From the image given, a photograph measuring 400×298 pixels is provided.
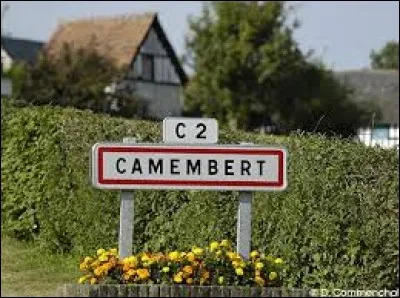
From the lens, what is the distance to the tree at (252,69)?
1821 inches

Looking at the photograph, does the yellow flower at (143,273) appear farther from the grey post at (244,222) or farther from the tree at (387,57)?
the tree at (387,57)

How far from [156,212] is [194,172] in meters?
3.60

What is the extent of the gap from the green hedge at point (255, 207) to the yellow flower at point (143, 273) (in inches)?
77.8

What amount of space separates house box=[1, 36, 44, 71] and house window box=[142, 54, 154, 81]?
246 inches

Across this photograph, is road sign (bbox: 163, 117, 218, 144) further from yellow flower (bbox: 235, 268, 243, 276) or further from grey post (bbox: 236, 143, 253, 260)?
yellow flower (bbox: 235, 268, 243, 276)

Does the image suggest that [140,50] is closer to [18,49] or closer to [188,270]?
[18,49]

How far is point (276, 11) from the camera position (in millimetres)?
47250

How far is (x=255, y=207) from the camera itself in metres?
8.42

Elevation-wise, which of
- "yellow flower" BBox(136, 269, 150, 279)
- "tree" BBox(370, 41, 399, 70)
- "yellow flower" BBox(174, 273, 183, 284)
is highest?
"tree" BBox(370, 41, 399, 70)

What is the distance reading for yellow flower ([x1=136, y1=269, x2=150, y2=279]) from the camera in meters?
5.99

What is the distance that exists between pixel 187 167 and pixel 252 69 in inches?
1601

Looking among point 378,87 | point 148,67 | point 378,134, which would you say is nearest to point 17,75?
point 148,67

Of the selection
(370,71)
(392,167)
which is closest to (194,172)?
(392,167)

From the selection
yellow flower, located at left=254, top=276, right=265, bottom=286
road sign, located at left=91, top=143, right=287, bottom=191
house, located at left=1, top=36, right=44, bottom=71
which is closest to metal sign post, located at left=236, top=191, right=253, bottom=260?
road sign, located at left=91, top=143, right=287, bottom=191
